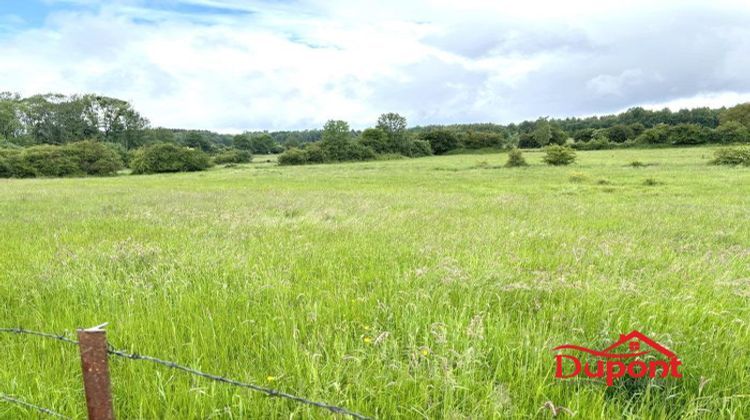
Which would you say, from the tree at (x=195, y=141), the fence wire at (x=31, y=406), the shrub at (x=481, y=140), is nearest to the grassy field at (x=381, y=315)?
the fence wire at (x=31, y=406)

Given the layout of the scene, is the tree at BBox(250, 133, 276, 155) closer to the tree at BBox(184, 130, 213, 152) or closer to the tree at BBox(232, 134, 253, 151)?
the tree at BBox(232, 134, 253, 151)

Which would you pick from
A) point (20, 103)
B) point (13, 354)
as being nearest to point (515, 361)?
point (13, 354)

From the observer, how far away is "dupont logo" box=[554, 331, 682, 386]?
10.4 ft

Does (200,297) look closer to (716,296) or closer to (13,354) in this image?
(13,354)

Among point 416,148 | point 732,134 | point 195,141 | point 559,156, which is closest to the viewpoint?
point 559,156

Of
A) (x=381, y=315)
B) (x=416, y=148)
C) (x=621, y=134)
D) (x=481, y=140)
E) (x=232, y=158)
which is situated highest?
(x=481, y=140)

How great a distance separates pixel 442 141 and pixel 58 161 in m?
95.0

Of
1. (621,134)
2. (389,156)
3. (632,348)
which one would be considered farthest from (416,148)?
(632,348)

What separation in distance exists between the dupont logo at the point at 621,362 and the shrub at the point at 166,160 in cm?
8407

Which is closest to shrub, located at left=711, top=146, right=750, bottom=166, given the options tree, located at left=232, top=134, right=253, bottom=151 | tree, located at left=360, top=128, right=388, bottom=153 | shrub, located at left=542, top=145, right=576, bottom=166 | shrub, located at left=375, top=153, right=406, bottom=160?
shrub, located at left=542, top=145, right=576, bottom=166

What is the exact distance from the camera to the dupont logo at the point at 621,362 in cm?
316

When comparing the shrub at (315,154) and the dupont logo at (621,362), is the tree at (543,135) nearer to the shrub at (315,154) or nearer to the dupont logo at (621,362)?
the shrub at (315,154)

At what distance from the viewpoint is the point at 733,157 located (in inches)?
1641

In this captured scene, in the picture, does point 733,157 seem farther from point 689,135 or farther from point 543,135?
point 543,135
